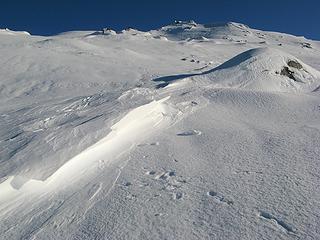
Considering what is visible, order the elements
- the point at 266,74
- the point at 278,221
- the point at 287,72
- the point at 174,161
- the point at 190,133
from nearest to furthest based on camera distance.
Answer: the point at 278,221 < the point at 174,161 < the point at 190,133 < the point at 266,74 < the point at 287,72

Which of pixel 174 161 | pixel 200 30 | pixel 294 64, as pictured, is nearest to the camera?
pixel 174 161

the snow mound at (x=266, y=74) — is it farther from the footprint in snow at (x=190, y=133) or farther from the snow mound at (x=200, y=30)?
the snow mound at (x=200, y=30)

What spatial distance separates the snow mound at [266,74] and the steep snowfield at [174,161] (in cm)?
4

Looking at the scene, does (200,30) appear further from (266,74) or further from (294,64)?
(266,74)

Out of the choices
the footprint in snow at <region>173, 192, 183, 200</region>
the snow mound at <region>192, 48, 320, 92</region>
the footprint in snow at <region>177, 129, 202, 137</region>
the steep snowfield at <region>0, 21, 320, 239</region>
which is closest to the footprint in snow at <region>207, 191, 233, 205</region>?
the steep snowfield at <region>0, 21, 320, 239</region>

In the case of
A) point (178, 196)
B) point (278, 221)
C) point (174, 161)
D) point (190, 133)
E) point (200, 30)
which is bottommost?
point (200, 30)

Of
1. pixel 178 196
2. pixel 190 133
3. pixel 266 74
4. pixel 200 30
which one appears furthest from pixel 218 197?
pixel 200 30

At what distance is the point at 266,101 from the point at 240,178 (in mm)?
3360

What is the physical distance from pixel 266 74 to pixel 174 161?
4.98 metres

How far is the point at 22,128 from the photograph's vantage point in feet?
20.3

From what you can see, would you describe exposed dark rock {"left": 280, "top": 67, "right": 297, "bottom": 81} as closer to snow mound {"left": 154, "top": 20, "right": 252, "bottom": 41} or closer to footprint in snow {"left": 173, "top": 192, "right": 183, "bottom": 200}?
footprint in snow {"left": 173, "top": 192, "right": 183, "bottom": 200}

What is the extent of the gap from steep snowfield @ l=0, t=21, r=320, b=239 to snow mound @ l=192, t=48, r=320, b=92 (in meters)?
0.04

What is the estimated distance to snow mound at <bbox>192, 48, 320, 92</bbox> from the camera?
8.48 metres

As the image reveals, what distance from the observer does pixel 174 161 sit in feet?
15.2
